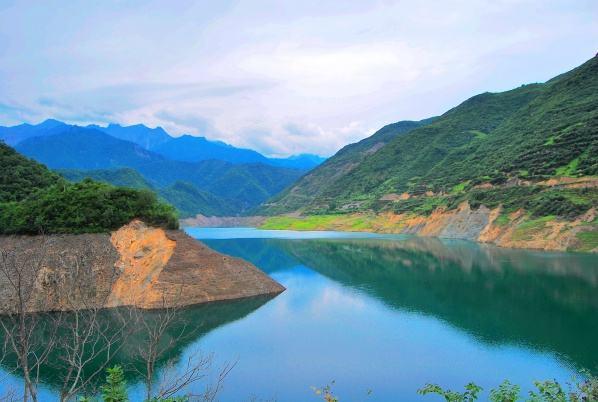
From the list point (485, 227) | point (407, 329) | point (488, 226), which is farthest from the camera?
point (485, 227)

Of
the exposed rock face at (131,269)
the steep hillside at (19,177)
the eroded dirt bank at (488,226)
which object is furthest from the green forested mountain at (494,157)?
the steep hillside at (19,177)

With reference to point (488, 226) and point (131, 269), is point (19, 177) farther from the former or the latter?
point (488, 226)

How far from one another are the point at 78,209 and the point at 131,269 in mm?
7082

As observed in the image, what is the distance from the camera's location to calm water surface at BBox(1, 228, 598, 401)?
24344 mm

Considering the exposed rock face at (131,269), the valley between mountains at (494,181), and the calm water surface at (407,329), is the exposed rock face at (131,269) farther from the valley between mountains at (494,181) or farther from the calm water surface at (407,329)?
the valley between mountains at (494,181)

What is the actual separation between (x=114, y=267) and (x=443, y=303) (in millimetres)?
28592

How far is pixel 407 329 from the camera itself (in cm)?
3425

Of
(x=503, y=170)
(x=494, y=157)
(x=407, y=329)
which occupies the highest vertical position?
(x=494, y=157)

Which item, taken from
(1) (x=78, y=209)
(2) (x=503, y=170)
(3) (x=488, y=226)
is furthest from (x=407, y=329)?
(2) (x=503, y=170)

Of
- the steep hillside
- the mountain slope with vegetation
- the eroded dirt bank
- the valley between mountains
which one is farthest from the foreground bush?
the mountain slope with vegetation

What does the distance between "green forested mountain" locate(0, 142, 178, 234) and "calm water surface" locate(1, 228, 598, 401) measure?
37.3ft

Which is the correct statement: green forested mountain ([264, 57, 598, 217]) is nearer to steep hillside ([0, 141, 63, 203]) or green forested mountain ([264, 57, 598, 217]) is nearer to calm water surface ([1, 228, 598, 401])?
calm water surface ([1, 228, 598, 401])

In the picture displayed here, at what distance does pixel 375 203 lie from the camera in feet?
491

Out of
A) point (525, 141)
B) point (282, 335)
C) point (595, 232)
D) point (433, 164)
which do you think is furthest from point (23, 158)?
point (433, 164)
